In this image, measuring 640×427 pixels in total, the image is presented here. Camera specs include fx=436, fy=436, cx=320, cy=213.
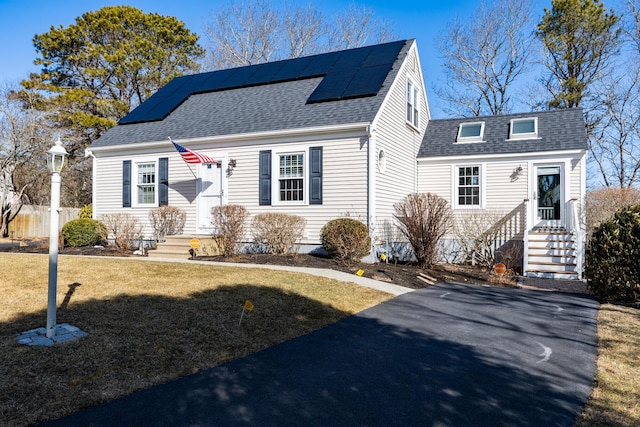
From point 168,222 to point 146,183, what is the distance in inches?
75.6

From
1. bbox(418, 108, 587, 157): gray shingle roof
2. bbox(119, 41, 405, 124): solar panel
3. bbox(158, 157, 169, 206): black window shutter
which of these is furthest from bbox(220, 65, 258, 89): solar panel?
bbox(418, 108, 587, 157): gray shingle roof

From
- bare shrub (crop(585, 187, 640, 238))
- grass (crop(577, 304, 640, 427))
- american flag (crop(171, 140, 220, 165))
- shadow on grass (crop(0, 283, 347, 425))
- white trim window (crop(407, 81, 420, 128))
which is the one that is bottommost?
grass (crop(577, 304, 640, 427))

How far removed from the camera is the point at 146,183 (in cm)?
1496

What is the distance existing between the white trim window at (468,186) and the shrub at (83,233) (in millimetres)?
11958

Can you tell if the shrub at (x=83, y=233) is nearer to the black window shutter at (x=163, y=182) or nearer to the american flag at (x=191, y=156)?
the black window shutter at (x=163, y=182)

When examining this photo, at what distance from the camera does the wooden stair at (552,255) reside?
11.2 meters

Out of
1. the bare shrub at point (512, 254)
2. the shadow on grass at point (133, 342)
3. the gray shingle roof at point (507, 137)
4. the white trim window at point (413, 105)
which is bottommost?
the shadow on grass at point (133, 342)

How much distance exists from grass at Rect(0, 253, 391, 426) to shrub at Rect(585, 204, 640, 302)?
13.8 ft

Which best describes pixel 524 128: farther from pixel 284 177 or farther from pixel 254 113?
pixel 254 113

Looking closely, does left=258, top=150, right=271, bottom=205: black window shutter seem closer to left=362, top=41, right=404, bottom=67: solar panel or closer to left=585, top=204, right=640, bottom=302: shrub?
left=362, top=41, right=404, bottom=67: solar panel

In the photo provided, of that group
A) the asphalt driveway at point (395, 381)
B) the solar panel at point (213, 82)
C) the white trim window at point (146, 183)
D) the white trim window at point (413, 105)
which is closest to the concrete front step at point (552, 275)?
the asphalt driveway at point (395, 381)

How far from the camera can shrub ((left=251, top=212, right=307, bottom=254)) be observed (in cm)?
1172

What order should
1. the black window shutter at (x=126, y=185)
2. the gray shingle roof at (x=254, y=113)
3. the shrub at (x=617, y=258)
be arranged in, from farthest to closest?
the black window shutter at (x=126, y=185) < the gray shingle roof at (x=254, y=113) < the shrub at (x=617, y=258)

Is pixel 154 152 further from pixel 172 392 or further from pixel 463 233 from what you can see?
pixel 172 392
